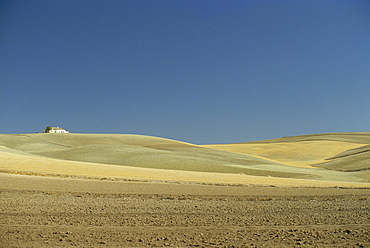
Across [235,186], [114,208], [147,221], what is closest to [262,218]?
[147,221]

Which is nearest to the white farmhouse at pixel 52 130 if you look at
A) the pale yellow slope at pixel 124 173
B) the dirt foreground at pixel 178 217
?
the pale yellow slope at pixel 124 173

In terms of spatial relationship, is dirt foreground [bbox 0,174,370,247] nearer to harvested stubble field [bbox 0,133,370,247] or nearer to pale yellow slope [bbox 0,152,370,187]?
harvested stubble field [bbox 0,133,370,247]

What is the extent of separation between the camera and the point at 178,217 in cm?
1115

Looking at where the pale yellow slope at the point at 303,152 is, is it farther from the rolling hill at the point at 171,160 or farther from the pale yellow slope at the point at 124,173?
the pale yellow slope at the point at 124,173

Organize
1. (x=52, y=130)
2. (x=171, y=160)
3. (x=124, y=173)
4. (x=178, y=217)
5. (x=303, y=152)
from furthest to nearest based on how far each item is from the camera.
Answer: (x=52, y=130) → (x=303, y=152) → (x=171, y=160) → (x=124, y=173) → (x=178, y=217)

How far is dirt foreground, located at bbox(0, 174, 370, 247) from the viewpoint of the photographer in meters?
8.53

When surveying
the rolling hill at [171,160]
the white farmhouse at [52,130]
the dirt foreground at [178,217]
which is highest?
the white farmhouse at [52,130]

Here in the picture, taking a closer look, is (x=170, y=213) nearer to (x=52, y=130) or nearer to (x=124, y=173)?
(x=124, y=173)

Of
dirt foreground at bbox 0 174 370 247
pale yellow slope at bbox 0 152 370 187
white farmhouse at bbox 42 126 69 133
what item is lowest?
dirt foreground at bbox 0 174 370 247

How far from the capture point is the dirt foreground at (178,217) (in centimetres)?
853

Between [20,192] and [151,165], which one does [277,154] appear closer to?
[151,165]

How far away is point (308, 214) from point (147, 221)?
569 cm

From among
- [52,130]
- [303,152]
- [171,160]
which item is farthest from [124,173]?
[52,130]

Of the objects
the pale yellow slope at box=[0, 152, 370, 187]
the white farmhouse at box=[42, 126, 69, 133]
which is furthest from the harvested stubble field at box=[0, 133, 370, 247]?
the white farmhouse at box=[42, 126, 69, 133]
